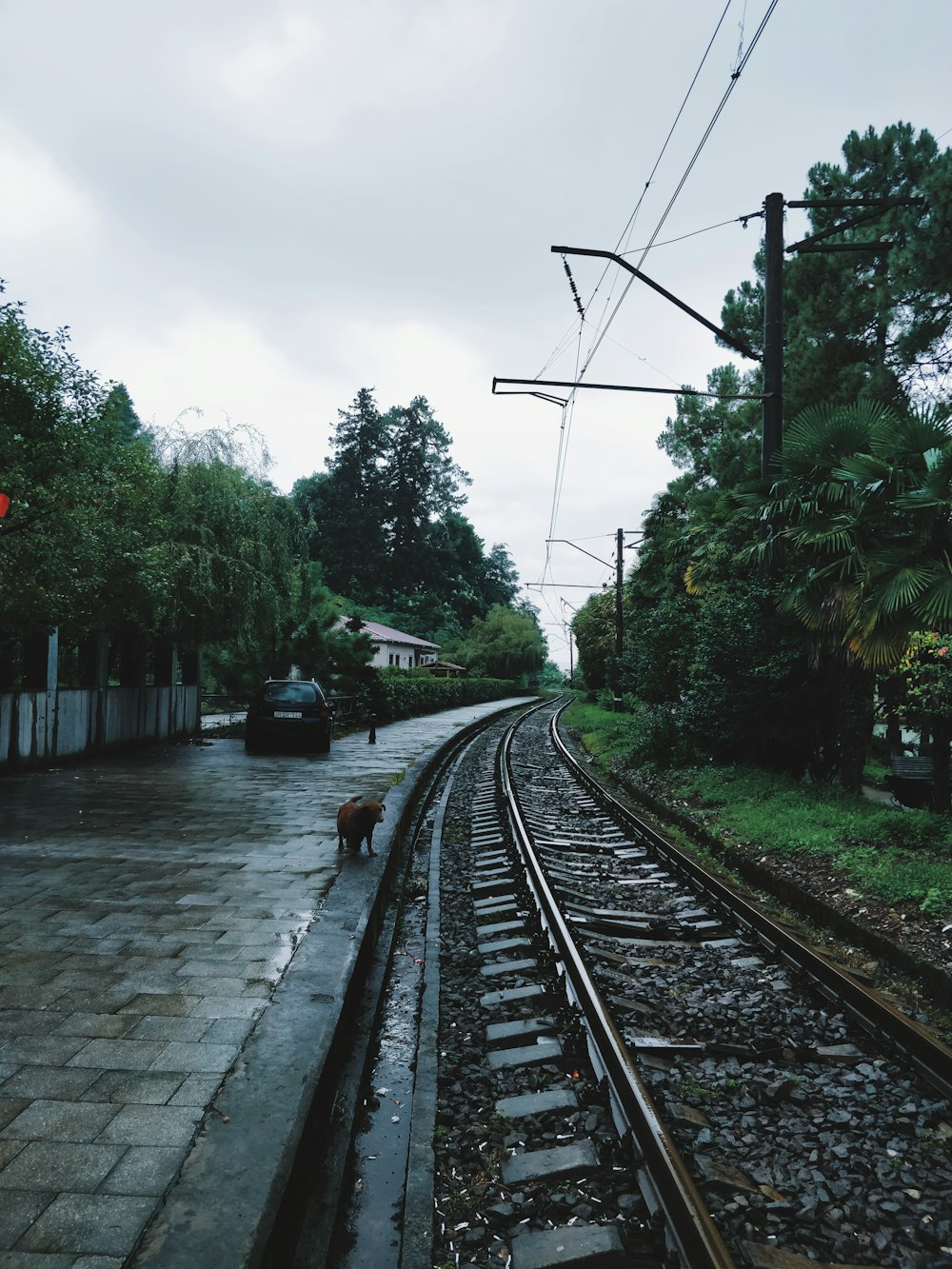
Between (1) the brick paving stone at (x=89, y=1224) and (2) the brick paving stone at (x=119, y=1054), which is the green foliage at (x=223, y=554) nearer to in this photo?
(2) the brick paving stone at (x=119, y=1054)

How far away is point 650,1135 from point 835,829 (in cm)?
616

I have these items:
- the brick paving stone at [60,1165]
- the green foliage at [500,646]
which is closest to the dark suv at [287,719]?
the brick paving stone at [60,1165]

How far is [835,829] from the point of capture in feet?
28.0

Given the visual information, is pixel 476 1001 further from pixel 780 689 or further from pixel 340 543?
pixel 340 543

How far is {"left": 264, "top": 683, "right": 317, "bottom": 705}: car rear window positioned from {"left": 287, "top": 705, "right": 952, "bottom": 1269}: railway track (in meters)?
10.8

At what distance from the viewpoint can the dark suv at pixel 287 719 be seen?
16781 mm

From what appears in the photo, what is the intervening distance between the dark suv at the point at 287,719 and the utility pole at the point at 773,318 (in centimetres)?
982

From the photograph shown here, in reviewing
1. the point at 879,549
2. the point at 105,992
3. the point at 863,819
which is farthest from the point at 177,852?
the point at 879,549

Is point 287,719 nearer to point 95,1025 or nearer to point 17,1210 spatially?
point 95,1025

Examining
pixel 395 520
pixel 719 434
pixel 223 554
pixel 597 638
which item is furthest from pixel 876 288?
pixel 395 520

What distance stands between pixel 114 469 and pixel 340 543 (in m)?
59.2

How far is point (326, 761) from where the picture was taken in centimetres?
1577

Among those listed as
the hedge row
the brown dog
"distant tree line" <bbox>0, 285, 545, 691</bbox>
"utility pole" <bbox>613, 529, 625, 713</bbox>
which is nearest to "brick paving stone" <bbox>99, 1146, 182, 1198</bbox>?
the brown dog

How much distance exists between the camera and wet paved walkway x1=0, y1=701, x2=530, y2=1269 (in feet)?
8.72
